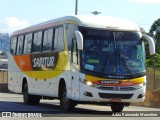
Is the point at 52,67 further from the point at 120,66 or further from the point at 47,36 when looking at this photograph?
the point at 120,66

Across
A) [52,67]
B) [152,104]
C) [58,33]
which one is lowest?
[152,104]

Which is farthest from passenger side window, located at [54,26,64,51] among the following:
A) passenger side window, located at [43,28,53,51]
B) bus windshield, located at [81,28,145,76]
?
bus windshield, located at [81,28,145,76]

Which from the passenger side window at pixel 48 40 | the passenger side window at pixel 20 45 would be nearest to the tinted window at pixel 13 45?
A: the passenger side window at pixel 20 45

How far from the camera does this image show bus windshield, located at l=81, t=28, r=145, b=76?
17719mm

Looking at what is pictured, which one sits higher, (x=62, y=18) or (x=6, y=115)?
(x=62, y=18)

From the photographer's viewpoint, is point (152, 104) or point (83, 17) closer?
point (83, 17)

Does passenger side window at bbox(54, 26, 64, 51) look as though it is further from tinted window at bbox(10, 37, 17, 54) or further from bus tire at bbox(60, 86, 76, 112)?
tinted window at bbox(10, 37, 17, 54)

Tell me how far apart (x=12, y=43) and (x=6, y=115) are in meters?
11.4

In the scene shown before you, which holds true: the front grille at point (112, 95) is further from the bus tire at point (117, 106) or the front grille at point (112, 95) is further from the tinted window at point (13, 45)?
the tinted window at point (13, 45)

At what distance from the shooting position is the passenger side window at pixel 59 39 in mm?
19656

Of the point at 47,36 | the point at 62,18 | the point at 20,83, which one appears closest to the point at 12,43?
the point at 20,83

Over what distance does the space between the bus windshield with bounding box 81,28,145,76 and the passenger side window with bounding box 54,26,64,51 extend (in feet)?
5.82

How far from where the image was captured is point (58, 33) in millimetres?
20375

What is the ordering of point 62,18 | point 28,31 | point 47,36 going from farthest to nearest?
point 28,31 → point 47,36 → point 62,18
